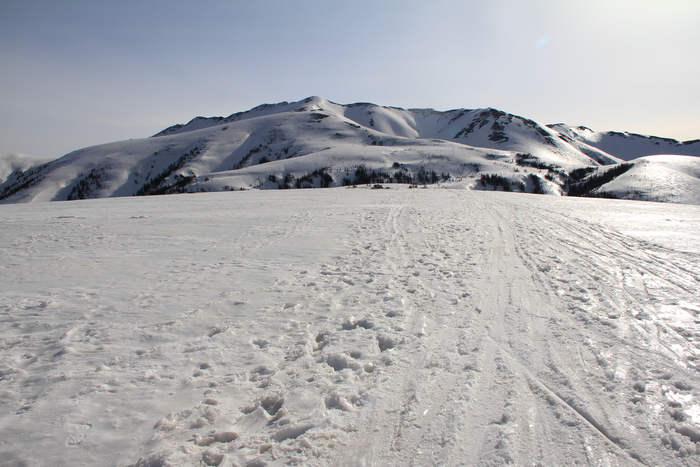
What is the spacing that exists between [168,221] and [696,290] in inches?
594

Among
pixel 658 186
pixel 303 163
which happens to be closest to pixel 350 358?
pixel 658 186

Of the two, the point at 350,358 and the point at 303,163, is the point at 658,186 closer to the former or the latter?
the point at 350,358

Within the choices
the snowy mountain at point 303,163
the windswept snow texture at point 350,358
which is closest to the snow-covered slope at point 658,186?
the snowy mountain at point 303,163

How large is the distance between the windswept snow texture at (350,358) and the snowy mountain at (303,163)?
143ft

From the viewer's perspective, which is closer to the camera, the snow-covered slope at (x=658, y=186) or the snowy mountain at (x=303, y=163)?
the snow-covered slope at (x=658, y=186)

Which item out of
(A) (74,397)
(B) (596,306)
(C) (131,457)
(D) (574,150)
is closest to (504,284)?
(B) (596,306)

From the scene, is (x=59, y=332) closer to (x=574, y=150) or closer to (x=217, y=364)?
(x=217, y=364)

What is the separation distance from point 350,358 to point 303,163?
10335cm

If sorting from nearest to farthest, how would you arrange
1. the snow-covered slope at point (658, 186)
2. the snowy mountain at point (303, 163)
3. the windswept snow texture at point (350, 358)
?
the windswept snow texture at point (350, 358) < the snow-covered slope at point (658, 186) < the snowy mountain at point (303, 163)

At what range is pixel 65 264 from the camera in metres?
7.57

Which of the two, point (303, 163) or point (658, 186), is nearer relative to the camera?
point (658, 186)

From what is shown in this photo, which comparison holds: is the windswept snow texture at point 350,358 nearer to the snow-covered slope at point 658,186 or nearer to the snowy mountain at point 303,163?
the snow-covered slope at point 658,186

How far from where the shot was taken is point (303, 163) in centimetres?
10369

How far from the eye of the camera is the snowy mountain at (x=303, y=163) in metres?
89.5
